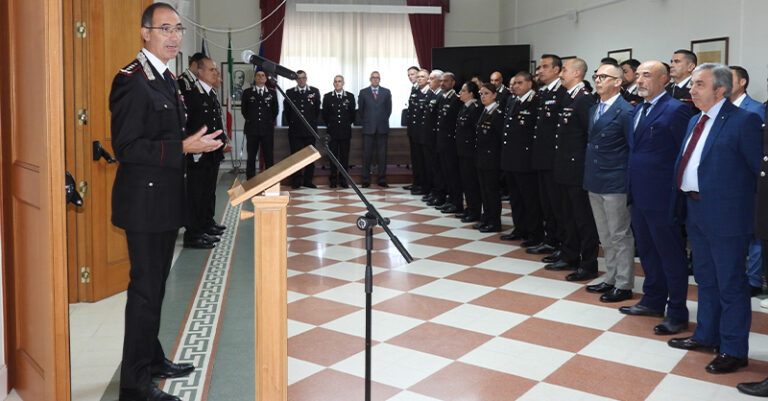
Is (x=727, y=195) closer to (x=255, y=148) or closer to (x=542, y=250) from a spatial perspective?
(x=542, y=250)

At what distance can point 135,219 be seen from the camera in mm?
2635

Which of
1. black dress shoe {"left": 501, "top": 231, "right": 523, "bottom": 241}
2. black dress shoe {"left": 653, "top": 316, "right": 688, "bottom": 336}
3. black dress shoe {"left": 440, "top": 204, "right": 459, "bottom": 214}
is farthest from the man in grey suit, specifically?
black dress shoe {"left": 653, "top": 316, "right": 688, "bottom": 336}

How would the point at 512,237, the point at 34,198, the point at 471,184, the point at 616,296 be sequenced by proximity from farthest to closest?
the point at 471,184, the point at 512,237, the point at 616,296, the point at 34,198

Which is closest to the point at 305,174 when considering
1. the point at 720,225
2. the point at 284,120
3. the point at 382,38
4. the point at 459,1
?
the point at 284,120

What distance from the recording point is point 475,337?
372 centimetres

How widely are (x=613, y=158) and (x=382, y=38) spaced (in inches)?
348

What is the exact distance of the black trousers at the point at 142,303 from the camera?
2709 mm

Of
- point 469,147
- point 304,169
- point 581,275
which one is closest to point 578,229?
point 581,275

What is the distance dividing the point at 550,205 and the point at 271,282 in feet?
13.0

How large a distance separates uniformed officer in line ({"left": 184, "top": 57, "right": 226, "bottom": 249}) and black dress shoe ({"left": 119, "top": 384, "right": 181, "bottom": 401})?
3072 millimetres

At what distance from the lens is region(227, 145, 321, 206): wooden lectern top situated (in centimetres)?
199

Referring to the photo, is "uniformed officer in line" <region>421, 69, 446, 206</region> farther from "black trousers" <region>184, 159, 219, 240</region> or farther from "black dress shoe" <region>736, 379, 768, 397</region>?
"black dress shoe" <region>736, 379, 768, 397</region>

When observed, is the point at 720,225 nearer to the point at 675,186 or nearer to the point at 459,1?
the point at 675,186

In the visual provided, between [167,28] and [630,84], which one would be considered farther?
[630,84]
